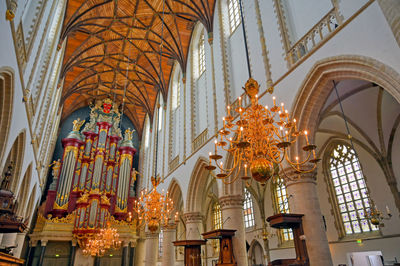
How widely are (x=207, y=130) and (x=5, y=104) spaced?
24.2 feet

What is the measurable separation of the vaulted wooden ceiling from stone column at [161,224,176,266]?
25.8ft

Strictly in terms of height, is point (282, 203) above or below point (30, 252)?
above

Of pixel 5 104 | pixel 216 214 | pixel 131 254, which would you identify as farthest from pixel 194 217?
pixel 5 104

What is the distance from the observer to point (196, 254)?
10570 mm

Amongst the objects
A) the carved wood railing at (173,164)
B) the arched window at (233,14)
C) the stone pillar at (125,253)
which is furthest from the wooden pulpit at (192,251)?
the arched window at (233,14)

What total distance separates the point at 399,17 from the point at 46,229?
18179 mm

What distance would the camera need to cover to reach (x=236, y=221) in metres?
9.05

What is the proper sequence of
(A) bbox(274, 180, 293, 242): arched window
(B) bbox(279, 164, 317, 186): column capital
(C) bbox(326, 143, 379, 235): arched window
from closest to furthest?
(B) bbox(279, 164, 317, 186): column capital
(C) bbox(326, 143, 379, 235): arched window
(A) bbox(274, 180, 293, 242): arched window

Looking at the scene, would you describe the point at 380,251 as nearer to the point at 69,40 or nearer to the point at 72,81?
the point at 69,40

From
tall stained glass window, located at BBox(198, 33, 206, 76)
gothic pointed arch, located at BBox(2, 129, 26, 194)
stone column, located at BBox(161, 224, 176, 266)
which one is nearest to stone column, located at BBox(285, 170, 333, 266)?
gothic pointed arch, located at BBox(2, 129, 26, 194)

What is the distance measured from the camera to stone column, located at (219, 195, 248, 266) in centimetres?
862

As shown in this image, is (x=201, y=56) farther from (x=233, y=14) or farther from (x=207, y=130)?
(x=207, y=130)

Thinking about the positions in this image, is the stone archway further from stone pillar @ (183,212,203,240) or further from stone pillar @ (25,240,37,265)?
stone pillar @ (25,240,37,265)

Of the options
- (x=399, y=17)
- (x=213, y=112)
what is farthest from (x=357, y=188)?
(x=399, y=17)
